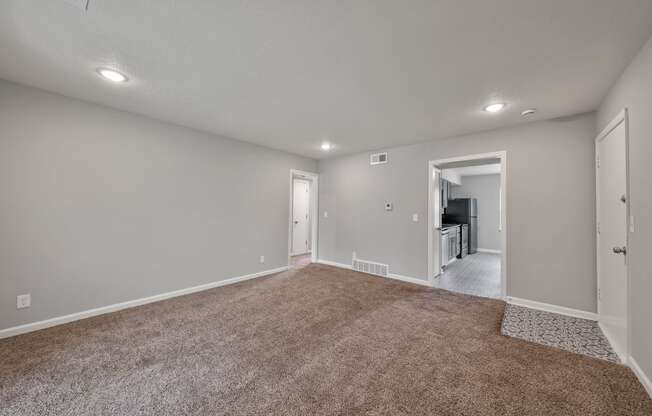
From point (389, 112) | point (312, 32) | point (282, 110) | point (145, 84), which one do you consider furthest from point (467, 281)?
point (145, 84)

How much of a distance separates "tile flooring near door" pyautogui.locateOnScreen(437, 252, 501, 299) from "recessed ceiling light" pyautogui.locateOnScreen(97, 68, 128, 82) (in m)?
5.03

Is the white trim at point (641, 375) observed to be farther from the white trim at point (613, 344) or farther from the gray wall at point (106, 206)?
the gray wall at point (106, 206)

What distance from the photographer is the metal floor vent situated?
4805mm

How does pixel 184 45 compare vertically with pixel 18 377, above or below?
above

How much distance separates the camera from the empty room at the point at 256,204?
1.66 metres

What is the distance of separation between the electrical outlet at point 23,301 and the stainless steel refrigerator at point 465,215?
8.17 metres

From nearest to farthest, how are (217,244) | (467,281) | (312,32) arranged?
(312,32) → (217,244) → (467,281)

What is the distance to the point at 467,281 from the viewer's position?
455 cm

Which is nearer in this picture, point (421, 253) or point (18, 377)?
point (18, 377)

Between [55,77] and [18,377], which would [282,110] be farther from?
[18,377]

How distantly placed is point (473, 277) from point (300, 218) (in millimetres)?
4562

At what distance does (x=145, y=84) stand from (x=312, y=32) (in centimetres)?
190

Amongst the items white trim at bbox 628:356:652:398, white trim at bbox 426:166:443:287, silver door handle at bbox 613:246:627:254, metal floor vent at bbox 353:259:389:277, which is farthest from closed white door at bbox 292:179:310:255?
white trim at bbox 628:356:652:398

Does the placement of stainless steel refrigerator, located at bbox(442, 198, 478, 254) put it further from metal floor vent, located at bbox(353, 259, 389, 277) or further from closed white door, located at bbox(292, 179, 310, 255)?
closed white door, located at bbox(292, 179, 310, 255)
